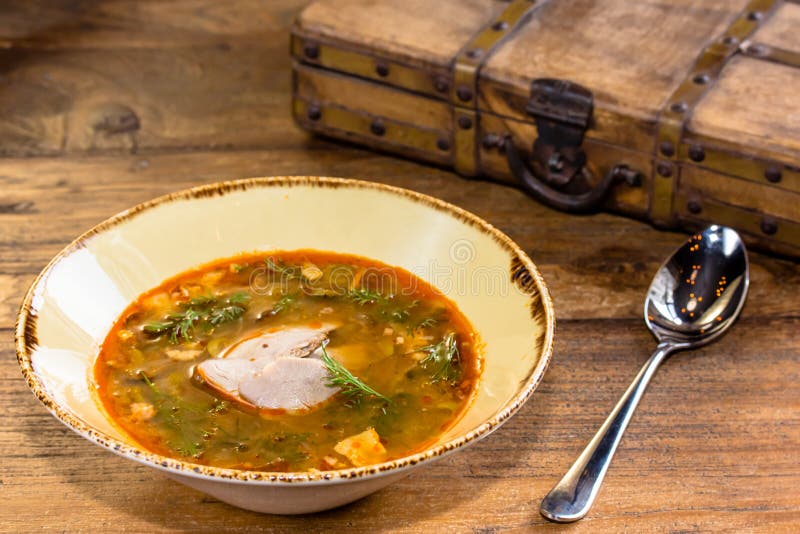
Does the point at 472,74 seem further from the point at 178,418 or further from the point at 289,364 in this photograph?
the point at 178,418

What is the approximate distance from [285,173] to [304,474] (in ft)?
3.40

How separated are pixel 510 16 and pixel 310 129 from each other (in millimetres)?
458

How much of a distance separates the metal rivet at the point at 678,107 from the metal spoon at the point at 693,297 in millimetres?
198

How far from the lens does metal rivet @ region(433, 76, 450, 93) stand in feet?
6.22

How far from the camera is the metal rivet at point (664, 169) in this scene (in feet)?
5.72

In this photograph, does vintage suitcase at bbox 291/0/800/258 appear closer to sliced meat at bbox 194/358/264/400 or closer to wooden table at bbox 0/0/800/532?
wooden table at bbox 0/0/800/532

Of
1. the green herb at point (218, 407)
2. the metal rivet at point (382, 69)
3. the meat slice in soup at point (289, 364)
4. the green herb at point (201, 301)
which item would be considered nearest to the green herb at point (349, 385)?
the meat slice in soup at point (289, 364)

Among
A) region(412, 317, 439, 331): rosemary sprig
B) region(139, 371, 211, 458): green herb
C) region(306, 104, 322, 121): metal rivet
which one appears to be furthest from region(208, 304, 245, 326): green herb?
region(306, 104, 322, 121): metal rivet

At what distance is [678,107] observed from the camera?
1.70 m

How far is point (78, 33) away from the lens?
99.7 inches

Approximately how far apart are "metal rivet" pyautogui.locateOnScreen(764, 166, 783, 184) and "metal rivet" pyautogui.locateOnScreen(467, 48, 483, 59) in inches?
21.4

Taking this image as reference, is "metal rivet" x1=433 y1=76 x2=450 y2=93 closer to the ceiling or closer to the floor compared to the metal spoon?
closer to the ceiling

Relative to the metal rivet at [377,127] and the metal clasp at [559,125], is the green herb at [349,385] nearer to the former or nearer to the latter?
the metal clasp at [559,125]

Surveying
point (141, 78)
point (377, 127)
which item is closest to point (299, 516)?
point (377, 127)
